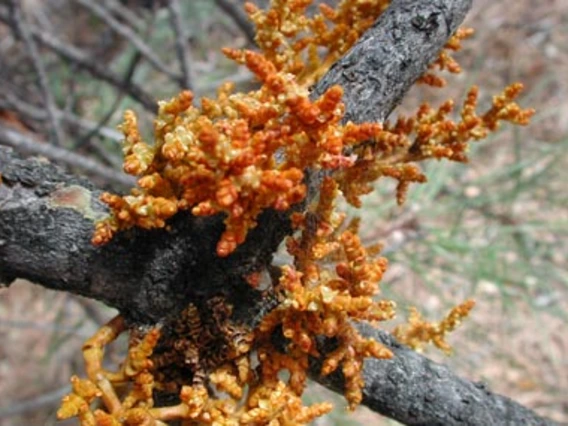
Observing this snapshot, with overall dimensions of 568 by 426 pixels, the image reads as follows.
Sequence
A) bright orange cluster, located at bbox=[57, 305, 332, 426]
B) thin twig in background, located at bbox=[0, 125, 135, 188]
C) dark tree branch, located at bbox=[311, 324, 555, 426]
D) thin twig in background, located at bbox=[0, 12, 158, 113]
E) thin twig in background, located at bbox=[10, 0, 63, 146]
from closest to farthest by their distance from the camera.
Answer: bright orange cluster, located at bbox=[57, 305, 332, 426] < dark tree branch, located at bbox=[311, 324, 555, 426] < thin twig in background, located at bbox=[0, 125, 135, 188] < thin twig in background, located at bbox=[10, 0, 63, 146] < thin twig in background, located at bbox=[0, 12, 158, 113]

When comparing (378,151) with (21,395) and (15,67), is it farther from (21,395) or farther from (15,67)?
(21,395)

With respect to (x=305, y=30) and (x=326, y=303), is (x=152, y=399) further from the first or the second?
(x=305, y=30)

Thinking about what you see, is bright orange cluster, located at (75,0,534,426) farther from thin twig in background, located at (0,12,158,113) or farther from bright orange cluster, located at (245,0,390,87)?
thin twig in background, located at (0,12,158,113)

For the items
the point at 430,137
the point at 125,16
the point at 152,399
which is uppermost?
the point at 125,16

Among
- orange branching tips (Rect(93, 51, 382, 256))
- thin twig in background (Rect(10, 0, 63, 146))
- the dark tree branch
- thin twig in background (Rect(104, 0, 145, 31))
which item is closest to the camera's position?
orange branching tips (Rect(93, 51, 382, 256))

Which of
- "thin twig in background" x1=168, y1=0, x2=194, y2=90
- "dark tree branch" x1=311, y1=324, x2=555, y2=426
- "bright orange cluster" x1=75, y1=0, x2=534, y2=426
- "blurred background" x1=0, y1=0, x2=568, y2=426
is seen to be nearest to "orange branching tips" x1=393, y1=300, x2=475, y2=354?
"dark tree branch" x1=311, y1=324, x2=555, y2=426

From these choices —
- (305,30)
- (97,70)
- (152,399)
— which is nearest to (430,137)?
(305,30)
